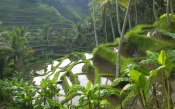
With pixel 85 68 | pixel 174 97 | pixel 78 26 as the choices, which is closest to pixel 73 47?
pixel 78 26

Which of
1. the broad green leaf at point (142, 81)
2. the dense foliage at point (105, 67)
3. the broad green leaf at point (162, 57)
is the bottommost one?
the dense foliage at point (105, 67)

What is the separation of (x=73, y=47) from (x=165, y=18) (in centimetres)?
2917

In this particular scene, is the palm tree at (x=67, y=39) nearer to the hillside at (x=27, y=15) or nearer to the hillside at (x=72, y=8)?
the hillside at (x=27, y=15)

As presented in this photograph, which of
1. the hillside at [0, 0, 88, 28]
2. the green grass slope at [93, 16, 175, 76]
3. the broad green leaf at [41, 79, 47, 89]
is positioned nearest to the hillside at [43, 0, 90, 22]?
the hillside at [0, 0, 88, 28]

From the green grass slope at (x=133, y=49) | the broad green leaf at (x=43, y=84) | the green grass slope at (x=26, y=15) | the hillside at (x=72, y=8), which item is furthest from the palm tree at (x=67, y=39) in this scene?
the hillside at (x=72, y=8)

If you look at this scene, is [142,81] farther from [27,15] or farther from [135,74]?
[27,15]

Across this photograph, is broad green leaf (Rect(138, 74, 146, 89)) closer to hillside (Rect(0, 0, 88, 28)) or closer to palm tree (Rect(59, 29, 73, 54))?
palm tree (Rect(59, 29, 73, 54))

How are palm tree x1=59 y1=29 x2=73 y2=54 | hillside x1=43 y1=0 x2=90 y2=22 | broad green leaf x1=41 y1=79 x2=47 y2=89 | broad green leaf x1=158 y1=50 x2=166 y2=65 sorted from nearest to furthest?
broad green leaf x1=158 y1=50 x2=166 y2=65 → broad green leaf x1=41 y1=79 x2=47 y2=89 → palm tree x1=59 y1=29 x2=73 y2=54 → hillside x1=43 y1=0 x2=90 y2=22

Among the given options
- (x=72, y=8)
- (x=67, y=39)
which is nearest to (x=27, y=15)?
(x=67, y=39)

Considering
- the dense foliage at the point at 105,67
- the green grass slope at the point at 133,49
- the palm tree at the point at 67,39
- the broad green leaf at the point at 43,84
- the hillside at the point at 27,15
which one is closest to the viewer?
the dense foliage at the point at 105,67

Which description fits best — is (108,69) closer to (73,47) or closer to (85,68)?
(85,68)

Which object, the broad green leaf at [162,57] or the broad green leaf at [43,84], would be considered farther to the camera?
the broad green leaf at [43,84]

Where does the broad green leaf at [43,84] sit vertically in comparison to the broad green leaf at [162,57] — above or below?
below

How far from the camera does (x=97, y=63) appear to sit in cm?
1902
